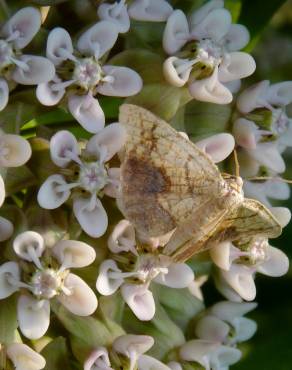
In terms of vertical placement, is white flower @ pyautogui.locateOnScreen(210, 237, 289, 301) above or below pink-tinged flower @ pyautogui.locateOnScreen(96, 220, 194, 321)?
below

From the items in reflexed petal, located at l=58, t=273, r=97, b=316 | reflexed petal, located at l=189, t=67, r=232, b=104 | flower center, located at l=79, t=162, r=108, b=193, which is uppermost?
reflexed petal, located at l=189, t=67, r=232, b=104

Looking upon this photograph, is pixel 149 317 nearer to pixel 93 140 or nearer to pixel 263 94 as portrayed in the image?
pixel 93 140

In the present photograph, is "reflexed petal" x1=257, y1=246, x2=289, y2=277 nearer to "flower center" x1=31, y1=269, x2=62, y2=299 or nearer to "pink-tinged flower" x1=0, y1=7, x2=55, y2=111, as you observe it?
"flower center" x1=31, y1=269, x2=62, y2=299

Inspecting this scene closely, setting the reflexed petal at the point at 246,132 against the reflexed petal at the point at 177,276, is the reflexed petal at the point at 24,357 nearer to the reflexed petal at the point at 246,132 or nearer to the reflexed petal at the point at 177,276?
the reflexed petal at the point at 177,276

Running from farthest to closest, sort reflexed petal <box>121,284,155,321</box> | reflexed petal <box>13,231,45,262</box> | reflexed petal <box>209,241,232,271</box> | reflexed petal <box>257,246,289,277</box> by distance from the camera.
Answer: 1. reflexed petal <box>257,246,289,277</box>
2. reflexed petal <box>209,241,232,271</box>
3. reflexed petal <box>121,284,155,321</box>
4. reflexed petal <box>13,231,45,262</box>

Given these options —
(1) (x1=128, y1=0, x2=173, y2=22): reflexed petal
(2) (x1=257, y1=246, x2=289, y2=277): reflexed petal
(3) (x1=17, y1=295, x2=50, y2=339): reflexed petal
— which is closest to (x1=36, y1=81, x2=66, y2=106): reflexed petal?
(1) (x1=128, y1=0, x2=173, y2=22): reflexed petal

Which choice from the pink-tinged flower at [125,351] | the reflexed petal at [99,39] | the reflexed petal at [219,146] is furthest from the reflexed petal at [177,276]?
the reflexed petal at [99,39]

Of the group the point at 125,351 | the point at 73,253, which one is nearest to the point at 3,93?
A: the point at 73,253

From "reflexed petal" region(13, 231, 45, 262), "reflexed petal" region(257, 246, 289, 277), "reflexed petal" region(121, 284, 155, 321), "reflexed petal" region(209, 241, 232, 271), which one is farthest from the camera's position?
"reflexed petal" region(257, 246, 289, 277)
